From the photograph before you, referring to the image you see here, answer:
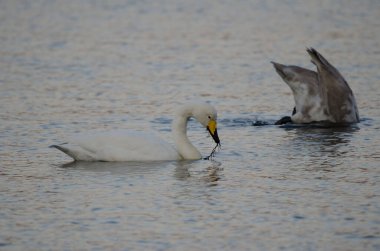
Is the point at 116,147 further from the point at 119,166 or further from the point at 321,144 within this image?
the point at 321,144

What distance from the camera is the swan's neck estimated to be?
11.5m

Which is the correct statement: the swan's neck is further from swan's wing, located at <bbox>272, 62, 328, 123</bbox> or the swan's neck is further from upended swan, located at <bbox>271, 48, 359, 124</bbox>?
Result: swan's wing, located at <bbox>272, 62, 328, 123</bbox>

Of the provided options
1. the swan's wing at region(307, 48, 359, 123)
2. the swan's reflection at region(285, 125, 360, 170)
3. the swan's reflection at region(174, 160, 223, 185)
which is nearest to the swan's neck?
the swan's reflection at region(174, 160, 223, 185)

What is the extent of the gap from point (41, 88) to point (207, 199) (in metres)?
7.41

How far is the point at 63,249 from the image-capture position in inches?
315

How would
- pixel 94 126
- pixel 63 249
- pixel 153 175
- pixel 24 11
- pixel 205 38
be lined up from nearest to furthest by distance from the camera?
1. pixel 63 249
2. pixel 153 175
3. pixel 94 126
4. pixel 205 38
5. pixel 24 11

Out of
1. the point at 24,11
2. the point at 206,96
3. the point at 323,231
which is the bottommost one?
the point at 323,231

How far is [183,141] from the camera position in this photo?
37.7 ft

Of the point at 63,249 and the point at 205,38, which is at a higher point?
the point at 205,38

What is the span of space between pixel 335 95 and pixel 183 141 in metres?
3.17

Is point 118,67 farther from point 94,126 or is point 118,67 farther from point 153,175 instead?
point 153,175

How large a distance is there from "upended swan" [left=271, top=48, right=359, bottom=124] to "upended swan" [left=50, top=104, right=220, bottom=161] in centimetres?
260

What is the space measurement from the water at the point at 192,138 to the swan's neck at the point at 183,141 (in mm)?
123

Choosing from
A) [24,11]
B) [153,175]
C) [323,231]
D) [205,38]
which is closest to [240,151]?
[153,175]
